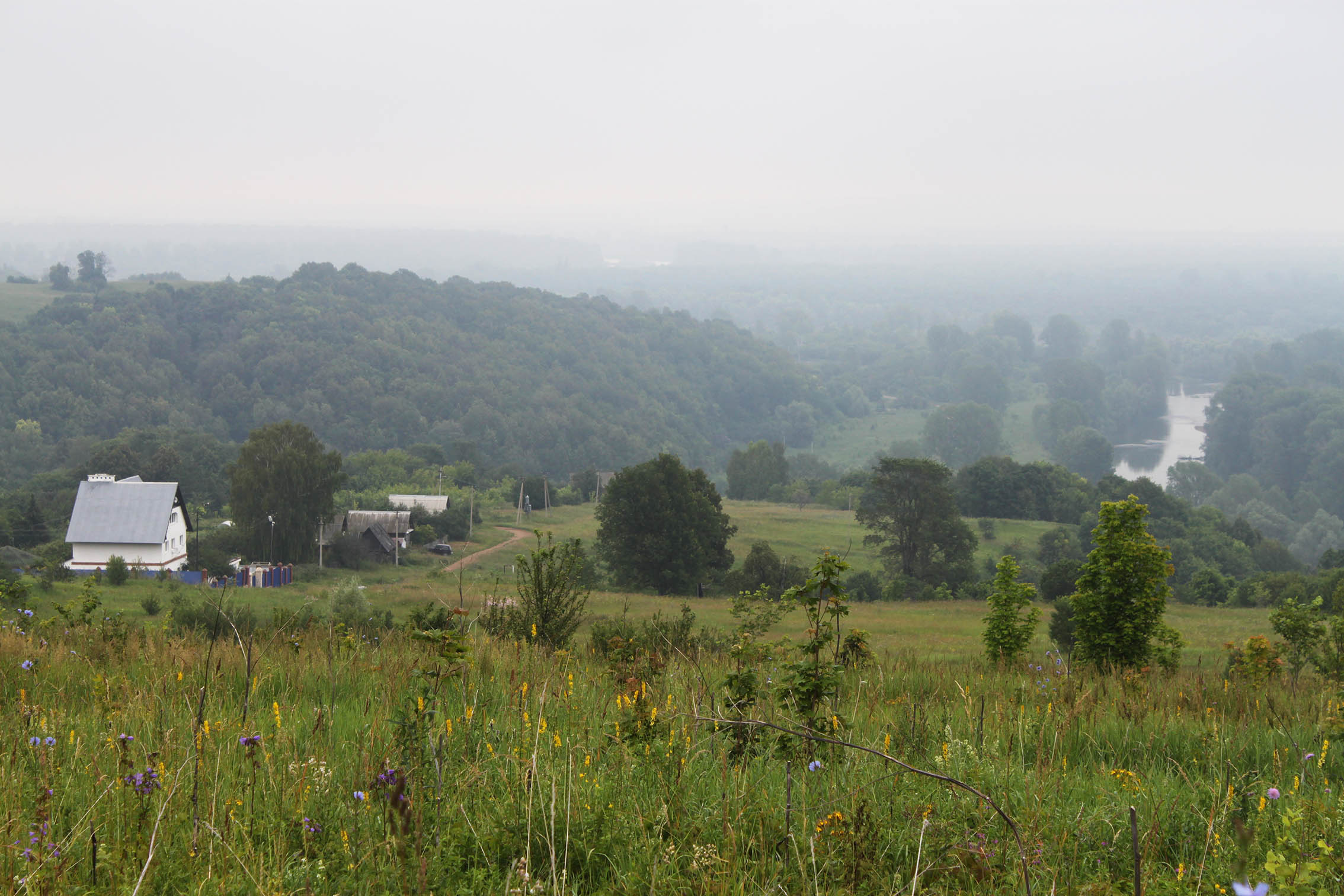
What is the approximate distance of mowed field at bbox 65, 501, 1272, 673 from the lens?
74.5ft

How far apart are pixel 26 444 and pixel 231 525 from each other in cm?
5950

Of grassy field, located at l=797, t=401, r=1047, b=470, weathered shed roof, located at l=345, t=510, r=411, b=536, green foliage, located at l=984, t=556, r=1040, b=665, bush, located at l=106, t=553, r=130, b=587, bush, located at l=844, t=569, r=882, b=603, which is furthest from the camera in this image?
grassy field, located at l=797, t=401, r=1047, b=470

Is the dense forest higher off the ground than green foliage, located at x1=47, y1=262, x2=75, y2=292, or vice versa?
green foliage, located at x1=47, y1=262, x2=75, y2=292

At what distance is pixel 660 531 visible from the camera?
42.5 m

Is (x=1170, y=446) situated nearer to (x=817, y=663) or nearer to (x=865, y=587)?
(x=865, y=587)

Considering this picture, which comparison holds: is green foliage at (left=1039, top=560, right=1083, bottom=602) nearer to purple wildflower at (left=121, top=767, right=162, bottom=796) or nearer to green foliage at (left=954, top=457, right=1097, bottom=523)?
green foliage at (left=954, top=457, right=1097, bottom=523)

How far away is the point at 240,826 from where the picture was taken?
8.27ft

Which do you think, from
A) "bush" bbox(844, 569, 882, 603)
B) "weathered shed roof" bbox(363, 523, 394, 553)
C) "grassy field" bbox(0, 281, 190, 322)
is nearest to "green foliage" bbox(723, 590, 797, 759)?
"bush" bbox(844, 569, 882, 603)

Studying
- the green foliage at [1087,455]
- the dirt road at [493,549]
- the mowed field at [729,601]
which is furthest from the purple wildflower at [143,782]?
the green foliage at [1087,455]

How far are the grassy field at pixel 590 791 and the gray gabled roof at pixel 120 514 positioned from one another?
46.8 meters

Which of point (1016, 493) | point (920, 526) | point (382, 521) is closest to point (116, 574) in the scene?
point (382, 521)

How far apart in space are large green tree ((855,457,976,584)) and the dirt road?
75.8 feet

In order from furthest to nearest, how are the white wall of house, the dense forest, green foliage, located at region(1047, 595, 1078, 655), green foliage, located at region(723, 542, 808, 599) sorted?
1. the dense forest
2. the white wall of house
3. green foliage, located at region(723, 542, 808, 599)
4. green foliage, located at region(1047, 595, 1078, 655)

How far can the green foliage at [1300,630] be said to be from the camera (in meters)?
12.7
